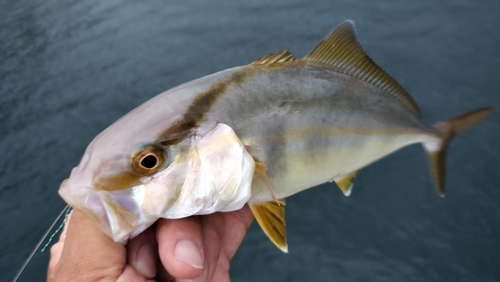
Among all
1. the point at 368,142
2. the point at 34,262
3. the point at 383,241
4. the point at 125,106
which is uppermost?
the point at 368,142

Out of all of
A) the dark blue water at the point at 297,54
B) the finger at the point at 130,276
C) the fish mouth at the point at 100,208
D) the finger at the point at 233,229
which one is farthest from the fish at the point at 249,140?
the dark blue water at the point at 297,54

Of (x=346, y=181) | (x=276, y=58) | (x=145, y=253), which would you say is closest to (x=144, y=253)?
(x=145, y=253)

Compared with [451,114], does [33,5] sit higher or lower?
higher

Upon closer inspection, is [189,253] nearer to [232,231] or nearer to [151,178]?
[151,178]

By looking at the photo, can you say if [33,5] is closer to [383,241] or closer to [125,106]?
[125,106]

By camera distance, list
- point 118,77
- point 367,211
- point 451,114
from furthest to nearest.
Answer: point 118,77, point 451,114, point 367,211

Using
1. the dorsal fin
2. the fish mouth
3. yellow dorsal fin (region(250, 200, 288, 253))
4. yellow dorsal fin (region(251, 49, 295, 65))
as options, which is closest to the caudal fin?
the dorsal fin

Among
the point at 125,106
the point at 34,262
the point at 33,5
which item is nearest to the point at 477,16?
the point at 125,106
